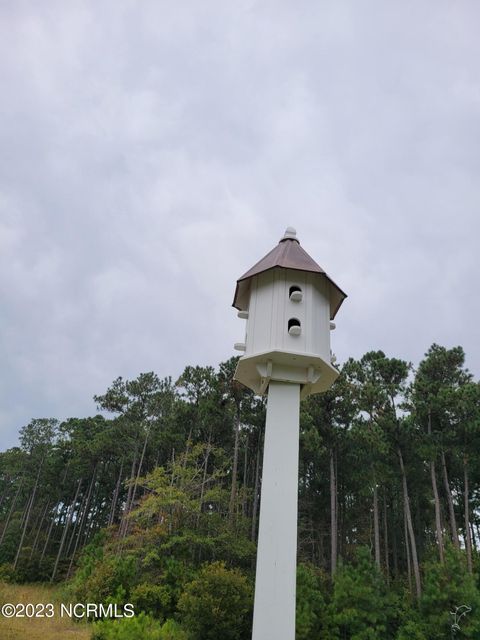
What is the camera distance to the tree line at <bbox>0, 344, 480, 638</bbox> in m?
15.5

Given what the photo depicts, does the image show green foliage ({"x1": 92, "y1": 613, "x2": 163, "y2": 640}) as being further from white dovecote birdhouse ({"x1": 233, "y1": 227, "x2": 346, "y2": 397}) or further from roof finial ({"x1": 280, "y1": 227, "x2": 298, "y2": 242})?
roof finial ({"x1": 280, "y1": 227, "x2": 298, "y2": 242})

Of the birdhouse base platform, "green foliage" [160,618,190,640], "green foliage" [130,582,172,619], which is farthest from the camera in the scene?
"green foliage" [130,582,172,619]

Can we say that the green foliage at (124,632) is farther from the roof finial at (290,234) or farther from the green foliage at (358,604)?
the roof finial at (290,234)

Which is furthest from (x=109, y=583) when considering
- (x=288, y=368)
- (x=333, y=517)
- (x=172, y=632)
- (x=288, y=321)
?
(x=288, y=321)

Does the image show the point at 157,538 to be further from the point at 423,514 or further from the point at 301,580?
the point at 423,514

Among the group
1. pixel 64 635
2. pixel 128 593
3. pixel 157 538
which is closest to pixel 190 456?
pixel 157 538

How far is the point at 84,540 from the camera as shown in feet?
95.9

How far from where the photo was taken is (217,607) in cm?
1062

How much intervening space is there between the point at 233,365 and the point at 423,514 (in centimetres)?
1282

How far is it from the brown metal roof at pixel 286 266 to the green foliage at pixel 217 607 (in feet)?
24.5

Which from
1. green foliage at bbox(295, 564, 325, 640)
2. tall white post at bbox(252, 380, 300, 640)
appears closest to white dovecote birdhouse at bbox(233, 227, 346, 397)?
tall white post at bbox(252, 380, 300, 640)

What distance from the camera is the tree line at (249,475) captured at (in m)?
15.5

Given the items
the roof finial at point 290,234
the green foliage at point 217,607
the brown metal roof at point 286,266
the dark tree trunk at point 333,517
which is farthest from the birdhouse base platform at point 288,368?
the dark tree trunk at point 333,517

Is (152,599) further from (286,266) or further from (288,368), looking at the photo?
(286,266)
